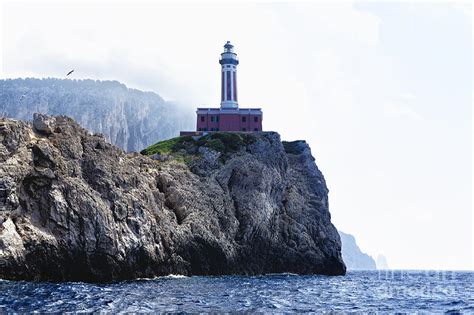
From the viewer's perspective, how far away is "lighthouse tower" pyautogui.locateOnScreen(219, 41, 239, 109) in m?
108

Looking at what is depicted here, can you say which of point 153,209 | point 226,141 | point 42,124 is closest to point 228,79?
point 226,141

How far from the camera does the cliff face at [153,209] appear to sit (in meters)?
51.4

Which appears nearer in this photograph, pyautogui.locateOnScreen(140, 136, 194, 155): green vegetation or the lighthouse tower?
pyautogui.locateOnScreen(140, 136, 194, 155): green vegetation

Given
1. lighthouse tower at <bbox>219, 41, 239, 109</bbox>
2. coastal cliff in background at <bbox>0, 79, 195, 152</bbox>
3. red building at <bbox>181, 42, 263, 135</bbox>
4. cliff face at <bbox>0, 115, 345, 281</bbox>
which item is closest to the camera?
cliff face at <bbox>0, 115, 345, 281</bbox>

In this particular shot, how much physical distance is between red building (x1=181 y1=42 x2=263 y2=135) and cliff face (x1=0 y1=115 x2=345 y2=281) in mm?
11479

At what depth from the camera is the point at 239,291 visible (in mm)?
48719

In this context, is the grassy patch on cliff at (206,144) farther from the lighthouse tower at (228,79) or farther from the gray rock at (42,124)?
the gray rock at (42,124)

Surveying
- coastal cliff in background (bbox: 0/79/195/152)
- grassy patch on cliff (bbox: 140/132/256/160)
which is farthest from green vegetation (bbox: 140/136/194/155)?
coastal cliff in background (bbox: 0/79/195/152)

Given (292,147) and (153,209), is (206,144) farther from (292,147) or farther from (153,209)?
(153,209)

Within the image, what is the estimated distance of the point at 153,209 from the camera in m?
66.1

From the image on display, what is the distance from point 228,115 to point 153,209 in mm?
42635
